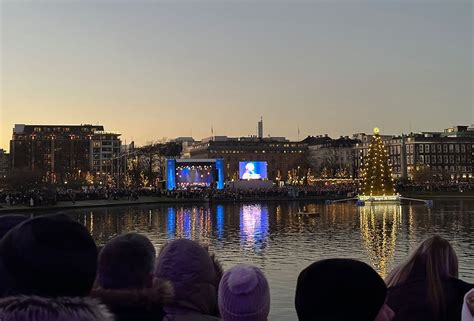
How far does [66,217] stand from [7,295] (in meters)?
0.44

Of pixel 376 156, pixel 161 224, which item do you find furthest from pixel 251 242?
pixel 376 156

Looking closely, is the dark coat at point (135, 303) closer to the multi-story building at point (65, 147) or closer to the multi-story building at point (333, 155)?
the multi-story building at point (65, 147)

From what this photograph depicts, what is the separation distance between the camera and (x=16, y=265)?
2.66 metres

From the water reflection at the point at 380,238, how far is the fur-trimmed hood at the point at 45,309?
629 inches

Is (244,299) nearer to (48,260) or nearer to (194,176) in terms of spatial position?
(48,260)

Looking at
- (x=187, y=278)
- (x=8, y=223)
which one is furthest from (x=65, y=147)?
(x=187, y=278)

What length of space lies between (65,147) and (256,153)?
5440 centimetres

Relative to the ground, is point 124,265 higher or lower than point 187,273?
higher

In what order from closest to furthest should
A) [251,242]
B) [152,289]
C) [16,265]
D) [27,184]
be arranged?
1. [16,265]
2. [152,289]
3. [251,242]
4. [27,184]

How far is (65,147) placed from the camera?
158 m

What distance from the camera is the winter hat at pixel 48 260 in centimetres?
262

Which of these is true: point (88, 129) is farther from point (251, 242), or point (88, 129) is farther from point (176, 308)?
point (176, 308)

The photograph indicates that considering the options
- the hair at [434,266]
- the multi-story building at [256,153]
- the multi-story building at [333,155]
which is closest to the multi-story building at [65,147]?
the multi-story building at [256,153]

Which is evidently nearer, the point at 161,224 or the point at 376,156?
the point at 161,224
